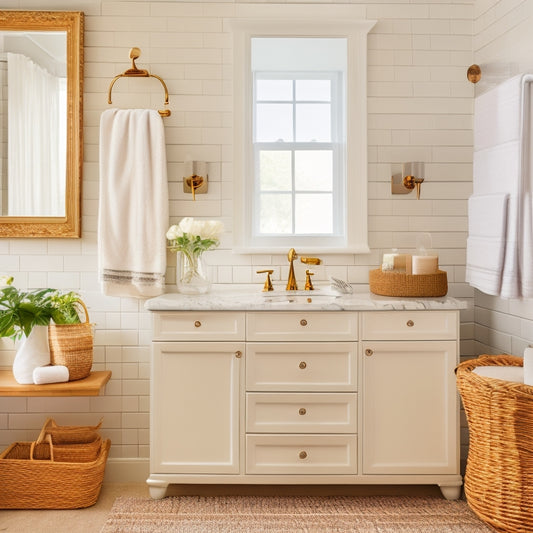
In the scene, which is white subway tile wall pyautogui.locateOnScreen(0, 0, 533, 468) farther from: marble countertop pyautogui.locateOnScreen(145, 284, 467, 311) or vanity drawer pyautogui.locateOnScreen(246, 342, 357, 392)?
vanity drawer pyautogui.locateOnScreen(246, 342, 357, 392)

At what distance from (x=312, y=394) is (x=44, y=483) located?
138 cm

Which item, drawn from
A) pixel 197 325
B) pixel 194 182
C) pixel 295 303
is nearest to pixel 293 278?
pixel 295 303

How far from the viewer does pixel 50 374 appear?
283 cm

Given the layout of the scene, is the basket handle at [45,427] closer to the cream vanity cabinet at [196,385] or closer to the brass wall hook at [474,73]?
the cream vanity cabinet at [196,385]

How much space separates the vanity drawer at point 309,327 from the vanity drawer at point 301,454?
47 cm

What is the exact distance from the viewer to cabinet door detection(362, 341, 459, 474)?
2738 millimetres

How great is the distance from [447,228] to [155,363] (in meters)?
1.78

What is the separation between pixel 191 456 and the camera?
276 centimetres

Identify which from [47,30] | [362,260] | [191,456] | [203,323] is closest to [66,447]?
[191,456]

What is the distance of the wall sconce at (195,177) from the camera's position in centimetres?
307

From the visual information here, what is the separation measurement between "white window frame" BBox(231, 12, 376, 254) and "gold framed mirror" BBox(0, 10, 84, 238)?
87 centimetres

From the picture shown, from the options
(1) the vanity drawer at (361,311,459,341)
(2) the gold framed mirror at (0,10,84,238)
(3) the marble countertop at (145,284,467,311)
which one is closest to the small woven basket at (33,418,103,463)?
(3) the marble countertop at (145,284,467,311)

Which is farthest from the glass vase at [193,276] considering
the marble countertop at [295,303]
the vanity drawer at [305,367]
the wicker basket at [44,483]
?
the wicker basket at [44,483]

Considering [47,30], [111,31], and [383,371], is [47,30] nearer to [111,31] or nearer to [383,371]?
[111,31]
